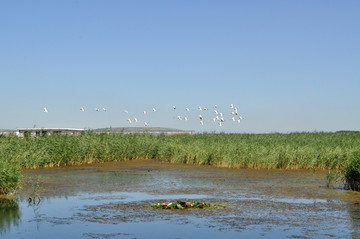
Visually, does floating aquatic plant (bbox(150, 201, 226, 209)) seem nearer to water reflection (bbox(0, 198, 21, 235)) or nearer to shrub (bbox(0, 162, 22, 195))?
water reflection (bbox(0, 198, 21, 235))

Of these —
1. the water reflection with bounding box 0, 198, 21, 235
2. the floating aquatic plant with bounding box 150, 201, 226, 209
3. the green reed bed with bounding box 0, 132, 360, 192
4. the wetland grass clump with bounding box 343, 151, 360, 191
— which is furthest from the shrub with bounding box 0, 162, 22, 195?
the wetland grass clump with bounding box 343, 151, 360, 191

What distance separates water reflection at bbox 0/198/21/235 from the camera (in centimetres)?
1258

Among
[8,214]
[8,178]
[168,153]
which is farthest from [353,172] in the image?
[168,153]

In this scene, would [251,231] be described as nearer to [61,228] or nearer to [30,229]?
[61,228]

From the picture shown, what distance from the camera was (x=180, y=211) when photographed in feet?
46.5

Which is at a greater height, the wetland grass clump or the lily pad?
the wetland grass clump

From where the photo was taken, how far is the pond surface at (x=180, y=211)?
11.6 m

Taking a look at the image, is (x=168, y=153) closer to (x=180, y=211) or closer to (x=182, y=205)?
(x=182, y=205)

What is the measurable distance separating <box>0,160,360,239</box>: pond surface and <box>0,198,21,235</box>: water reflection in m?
0.03

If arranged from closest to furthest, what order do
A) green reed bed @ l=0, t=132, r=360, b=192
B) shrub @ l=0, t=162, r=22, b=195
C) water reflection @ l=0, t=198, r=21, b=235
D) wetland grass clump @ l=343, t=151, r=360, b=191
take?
water reflection @ l=0, t=198, r=21, b=235, shrub @ l=0, t=162, r=22, b=195, wetland grass clump @ l=343, t=151, r=360, b=191, green reed bed @ l=0, t=132, r=360, b=192

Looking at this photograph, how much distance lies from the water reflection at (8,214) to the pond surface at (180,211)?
1.0 inches

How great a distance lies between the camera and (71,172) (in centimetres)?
2689

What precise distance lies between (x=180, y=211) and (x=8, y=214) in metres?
4.78

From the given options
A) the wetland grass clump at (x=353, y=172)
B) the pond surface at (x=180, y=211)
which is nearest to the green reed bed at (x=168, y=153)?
the pond surface at (x=180, y=211)
